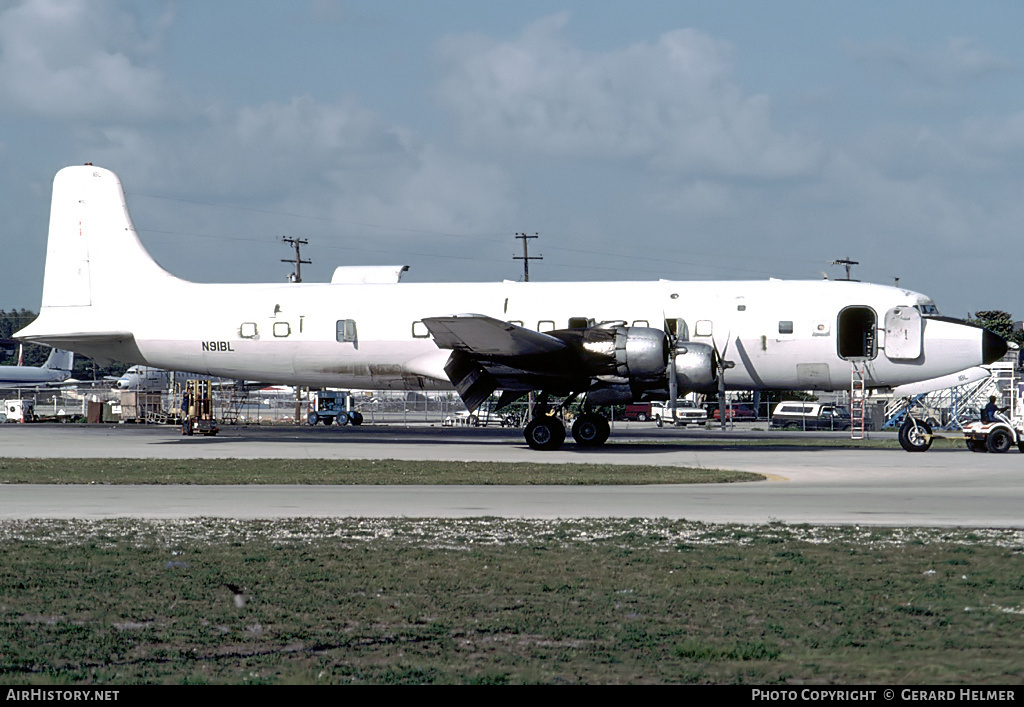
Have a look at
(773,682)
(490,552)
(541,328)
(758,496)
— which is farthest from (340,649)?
(541,328)

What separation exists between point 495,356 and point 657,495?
39.8ft

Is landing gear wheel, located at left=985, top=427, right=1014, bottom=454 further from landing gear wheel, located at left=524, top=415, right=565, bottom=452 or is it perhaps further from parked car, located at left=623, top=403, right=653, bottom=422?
parked car, located at left=623, top=403, right=653, bottom=422

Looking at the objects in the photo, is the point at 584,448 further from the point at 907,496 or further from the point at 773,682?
the point at 773,682

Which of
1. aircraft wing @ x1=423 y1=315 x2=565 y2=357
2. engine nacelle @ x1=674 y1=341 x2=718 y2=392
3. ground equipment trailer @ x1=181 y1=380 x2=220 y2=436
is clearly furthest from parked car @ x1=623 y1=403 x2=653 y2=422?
aircraft wing @ x1=423 y1=315 x2=565 y2=357

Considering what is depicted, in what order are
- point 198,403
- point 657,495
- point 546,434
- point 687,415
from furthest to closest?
point 687,415
point 198,403
point 546,434
point 657,495

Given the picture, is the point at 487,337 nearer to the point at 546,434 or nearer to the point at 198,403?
the point at 546,434

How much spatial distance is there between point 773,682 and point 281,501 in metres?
11.9

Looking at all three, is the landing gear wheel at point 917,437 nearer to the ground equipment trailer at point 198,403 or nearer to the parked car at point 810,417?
the ground equipment trailer at point 198,403

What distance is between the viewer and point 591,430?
3188cm

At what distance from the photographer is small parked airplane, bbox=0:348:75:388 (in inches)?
3799

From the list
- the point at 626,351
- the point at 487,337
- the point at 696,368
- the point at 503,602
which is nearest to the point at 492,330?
the point at 487,337

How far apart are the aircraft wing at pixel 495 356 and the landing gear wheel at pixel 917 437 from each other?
948 centimetres

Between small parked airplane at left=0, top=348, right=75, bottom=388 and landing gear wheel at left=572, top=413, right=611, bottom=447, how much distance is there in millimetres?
71631

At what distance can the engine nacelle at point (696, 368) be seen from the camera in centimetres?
2955
